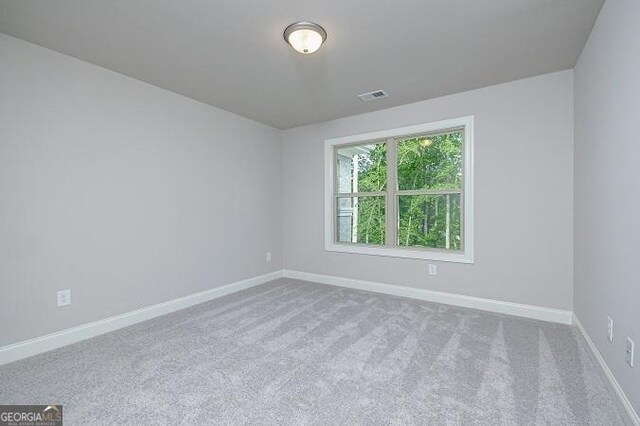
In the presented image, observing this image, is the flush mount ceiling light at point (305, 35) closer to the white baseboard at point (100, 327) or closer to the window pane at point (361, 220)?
the window pane at point (361, 220)

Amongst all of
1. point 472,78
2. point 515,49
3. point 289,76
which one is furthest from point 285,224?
point 515,49

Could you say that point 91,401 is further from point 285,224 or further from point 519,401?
point 285,224

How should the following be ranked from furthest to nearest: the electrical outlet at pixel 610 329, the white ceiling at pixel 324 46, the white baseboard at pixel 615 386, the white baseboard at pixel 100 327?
1. the white baseboard at pixel 100 327
2. the white ceiling at pixel 324 46
3. the electrical outlet at pixel 610 329
4. the white baseboard at pixel 615 386

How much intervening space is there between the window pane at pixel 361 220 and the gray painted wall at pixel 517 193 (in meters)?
0.53

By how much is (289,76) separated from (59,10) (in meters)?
1.74

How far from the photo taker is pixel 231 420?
1582 mm

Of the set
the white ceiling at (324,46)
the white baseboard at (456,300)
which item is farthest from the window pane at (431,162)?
the white baseboard at (456,300)

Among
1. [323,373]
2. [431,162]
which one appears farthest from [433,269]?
[323,373]

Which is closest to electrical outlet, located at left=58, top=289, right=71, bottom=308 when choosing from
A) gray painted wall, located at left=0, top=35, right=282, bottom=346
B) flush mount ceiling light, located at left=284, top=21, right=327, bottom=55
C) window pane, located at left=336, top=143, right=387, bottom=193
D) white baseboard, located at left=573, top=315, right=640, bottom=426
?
gray painted wall, located at left=0, top=35, right=282, bottom=346

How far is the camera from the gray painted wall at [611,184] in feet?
5.01

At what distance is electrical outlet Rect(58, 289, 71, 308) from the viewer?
2492mm

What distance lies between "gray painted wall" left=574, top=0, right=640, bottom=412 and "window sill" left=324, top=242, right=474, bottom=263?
1087 mm

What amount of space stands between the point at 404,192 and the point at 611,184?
7.25ft

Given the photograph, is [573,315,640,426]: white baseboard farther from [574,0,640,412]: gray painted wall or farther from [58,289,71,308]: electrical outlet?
[58,289,71,308]: electrical outlet
